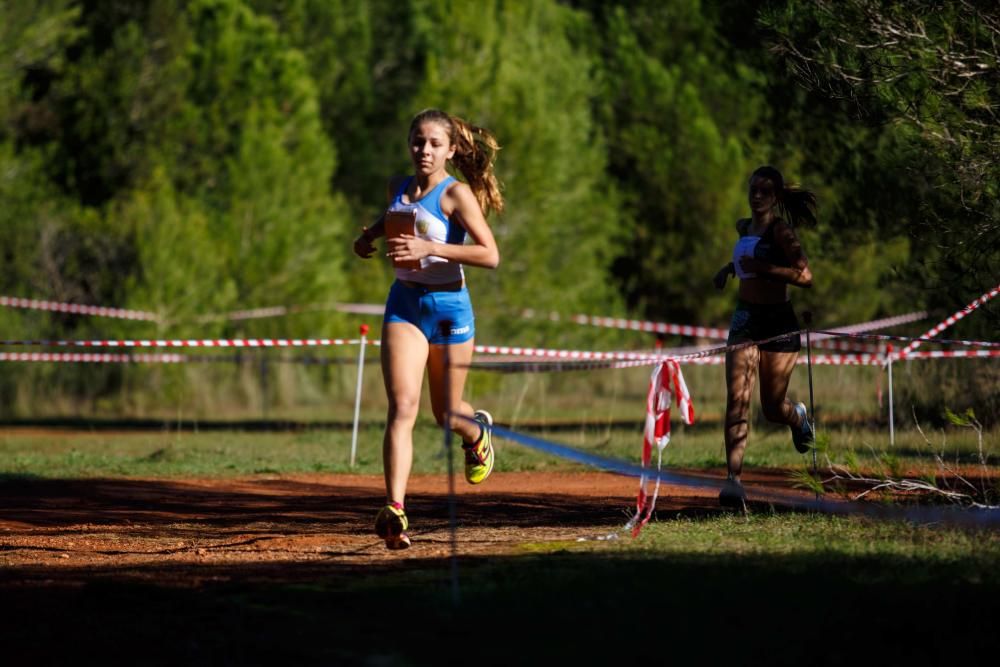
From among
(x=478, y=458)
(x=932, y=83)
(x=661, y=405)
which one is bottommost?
(x=478, y=458)

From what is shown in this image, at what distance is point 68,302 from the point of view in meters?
29.0

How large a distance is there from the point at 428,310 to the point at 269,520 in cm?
278

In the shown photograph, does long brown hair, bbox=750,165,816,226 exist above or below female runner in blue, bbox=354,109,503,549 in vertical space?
above

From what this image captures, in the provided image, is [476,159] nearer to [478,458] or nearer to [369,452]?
[478,458]

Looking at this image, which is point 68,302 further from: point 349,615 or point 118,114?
point 349,615

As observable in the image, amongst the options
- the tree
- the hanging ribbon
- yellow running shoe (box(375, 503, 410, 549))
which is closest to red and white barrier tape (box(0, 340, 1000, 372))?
the hanging ribbon

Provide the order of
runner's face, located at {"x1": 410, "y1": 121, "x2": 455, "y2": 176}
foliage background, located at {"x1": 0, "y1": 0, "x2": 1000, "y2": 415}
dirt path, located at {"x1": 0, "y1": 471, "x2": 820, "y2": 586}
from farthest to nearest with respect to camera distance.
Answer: foliage background, located at {"x1": 0, "y1": 0, "x2": 1000, "y2": 415} < runner's face, located at {"x1": 410, "y1": 121, "x2": 455, "y2": 176} < dirt path, located at {"x1": 0, "y1": 471, "x2": 820, "y2": 586}

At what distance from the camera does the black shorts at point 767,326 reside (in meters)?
9.76

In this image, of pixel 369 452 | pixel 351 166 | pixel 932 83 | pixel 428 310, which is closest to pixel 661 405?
pixel 428 310

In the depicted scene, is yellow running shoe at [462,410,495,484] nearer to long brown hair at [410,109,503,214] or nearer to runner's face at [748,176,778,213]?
long brown hair at [410,109,503,214]

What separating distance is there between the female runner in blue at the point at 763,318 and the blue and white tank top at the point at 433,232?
2.40 metres

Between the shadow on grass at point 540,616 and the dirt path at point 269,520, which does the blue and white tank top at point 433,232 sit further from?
the shadow on grass at point 540,616

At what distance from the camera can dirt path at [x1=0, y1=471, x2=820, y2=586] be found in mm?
7809

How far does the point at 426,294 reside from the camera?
309 inches
